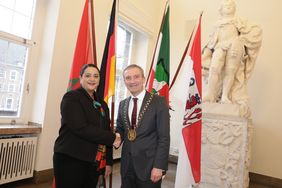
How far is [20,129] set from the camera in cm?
244

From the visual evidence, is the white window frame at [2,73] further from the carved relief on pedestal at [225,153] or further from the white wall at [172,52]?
the carved relief on pedestal at [225,153]

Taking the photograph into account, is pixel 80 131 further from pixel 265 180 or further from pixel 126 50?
pixel 265 180

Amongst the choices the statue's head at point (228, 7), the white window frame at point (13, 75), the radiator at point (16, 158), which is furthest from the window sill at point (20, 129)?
the statue's head at point (228, 7)

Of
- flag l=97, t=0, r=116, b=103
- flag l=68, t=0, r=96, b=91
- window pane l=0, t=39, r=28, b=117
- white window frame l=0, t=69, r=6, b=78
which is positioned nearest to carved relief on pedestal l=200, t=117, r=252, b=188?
flag l=97, t=0, r=116, b=103

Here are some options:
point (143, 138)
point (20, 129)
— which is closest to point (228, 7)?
point (143, 138)

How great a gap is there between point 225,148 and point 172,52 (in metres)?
2.51

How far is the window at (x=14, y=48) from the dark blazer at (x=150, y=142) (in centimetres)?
177

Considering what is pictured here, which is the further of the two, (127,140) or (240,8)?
(240,8)

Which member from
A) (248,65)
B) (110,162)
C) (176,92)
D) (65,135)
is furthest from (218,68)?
(65,135)

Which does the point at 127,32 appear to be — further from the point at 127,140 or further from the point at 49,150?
the point at 127,140

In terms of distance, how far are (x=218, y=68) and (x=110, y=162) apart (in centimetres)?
192

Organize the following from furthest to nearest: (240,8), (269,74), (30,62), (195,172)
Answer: (240,8) → (269,74) → (30,62) → (195,172)

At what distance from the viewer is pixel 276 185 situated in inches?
142

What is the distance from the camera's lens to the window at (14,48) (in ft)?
8.32
